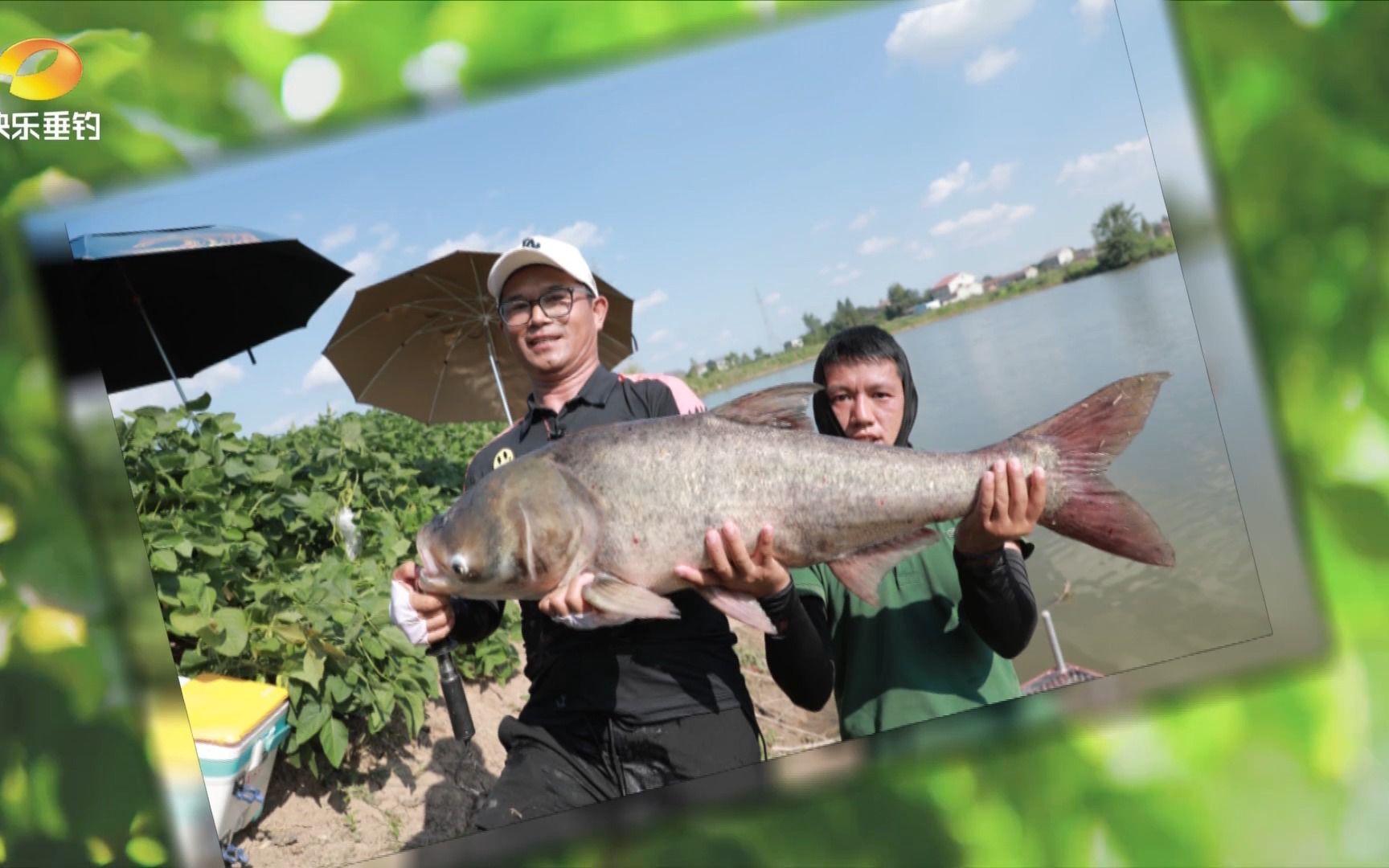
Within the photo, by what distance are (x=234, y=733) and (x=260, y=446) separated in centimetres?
129

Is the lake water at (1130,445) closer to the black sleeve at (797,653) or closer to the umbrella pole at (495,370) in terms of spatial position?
the black sleeve at (797,653)

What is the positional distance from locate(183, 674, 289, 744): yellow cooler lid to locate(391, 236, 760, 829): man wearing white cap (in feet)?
1.49

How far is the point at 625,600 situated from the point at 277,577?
1.39 meters

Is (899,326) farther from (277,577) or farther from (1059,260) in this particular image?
(277,577)

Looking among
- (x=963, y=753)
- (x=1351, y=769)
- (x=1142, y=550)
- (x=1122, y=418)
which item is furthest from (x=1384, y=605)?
(x=963, y=753)

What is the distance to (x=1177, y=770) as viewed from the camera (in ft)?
4.59

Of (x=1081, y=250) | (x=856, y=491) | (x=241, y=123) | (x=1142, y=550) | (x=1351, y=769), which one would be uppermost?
(x=241, y=123)

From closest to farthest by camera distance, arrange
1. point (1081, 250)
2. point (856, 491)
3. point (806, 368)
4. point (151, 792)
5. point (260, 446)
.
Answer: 1. point (151, 792)
2. point (856, 491)
3. point (806, 368)
4. point (1081, 250)
5. point (260, 446)

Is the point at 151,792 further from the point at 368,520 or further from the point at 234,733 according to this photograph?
the point at 368,520

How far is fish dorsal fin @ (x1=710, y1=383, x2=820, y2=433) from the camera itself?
150 centimetres

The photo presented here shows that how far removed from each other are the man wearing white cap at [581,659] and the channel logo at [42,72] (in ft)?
2.63

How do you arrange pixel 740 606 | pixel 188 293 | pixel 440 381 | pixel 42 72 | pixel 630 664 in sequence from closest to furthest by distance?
pixel 42 72
pixel 740 606
pixel 630 664
pixel 188 293
pixel 440 381

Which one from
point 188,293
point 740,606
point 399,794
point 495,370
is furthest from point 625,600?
point 495,370

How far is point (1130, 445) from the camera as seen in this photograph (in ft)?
4.78
